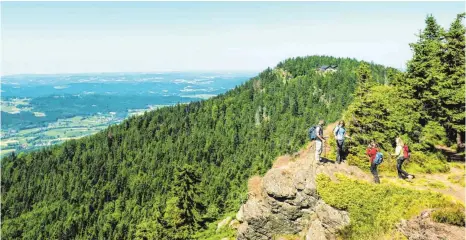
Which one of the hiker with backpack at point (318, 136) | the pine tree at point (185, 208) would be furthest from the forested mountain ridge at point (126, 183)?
the hiker with backpack at point (318, 136)

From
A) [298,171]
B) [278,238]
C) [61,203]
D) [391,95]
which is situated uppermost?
[391,95]

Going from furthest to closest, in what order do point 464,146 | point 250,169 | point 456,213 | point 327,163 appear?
point 250,169, point 464,146, point 327,163, point 456,213

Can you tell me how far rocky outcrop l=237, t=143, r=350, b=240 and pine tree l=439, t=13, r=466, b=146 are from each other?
42.5 ft

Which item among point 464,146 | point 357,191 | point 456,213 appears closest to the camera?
point 456,213

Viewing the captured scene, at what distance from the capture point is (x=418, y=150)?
27844 millimetres

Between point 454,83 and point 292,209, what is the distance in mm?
19743

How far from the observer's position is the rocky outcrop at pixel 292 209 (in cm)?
2359

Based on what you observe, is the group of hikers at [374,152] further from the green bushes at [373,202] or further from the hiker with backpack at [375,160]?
the green bushes at [373,202]

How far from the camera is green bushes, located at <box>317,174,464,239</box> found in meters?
19.8

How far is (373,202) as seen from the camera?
21.6m

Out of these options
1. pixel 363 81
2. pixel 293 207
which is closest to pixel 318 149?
pixel 293 207

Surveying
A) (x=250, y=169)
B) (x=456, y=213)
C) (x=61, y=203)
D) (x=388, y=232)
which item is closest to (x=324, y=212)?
(x=388, y=232)

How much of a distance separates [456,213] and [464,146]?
16.7m

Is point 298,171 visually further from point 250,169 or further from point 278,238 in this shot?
point 250,169
